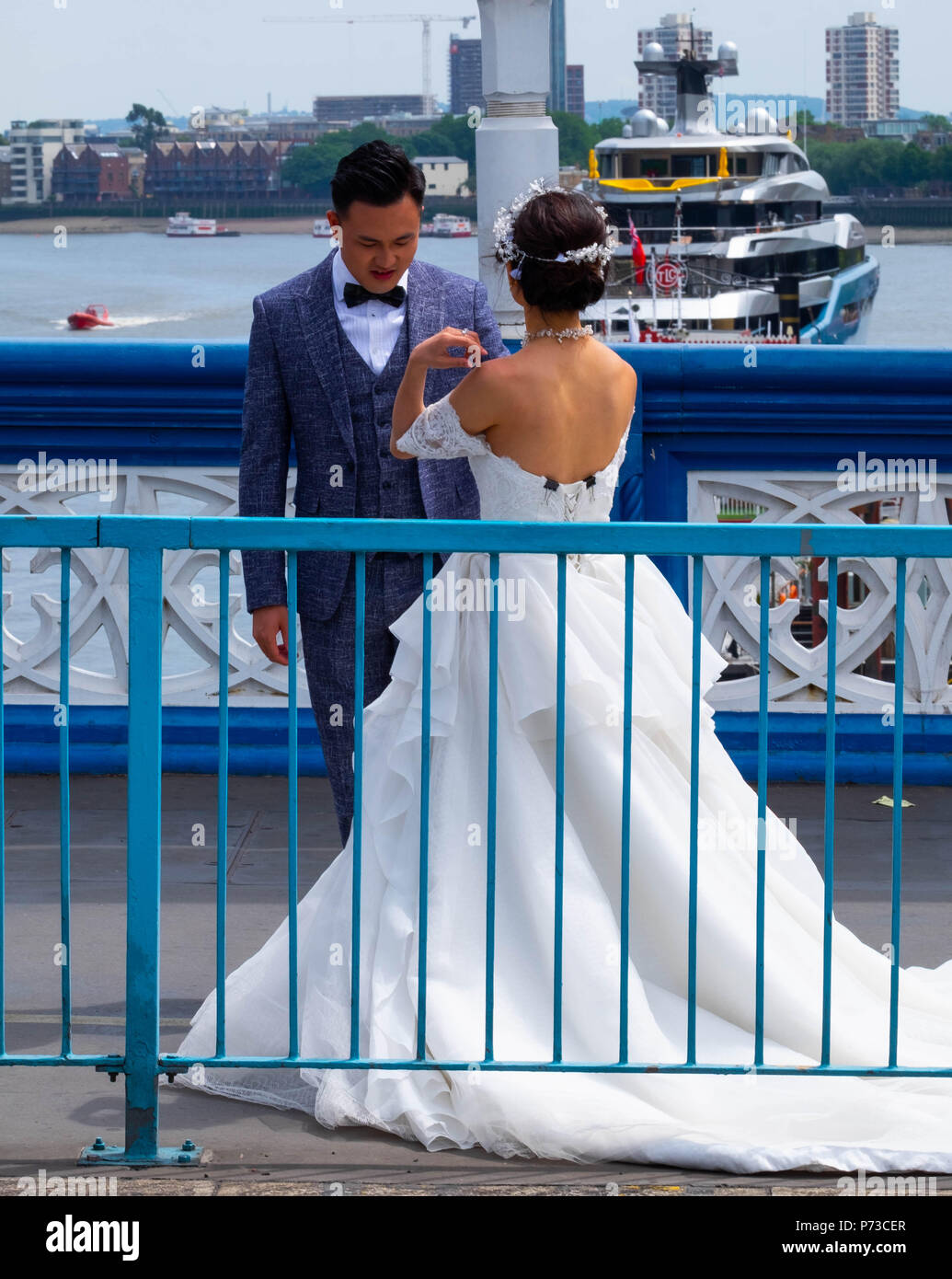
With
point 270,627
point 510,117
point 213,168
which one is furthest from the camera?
point 213,168

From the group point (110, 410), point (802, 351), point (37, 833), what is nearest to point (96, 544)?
point (37, 833)

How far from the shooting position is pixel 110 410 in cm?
546

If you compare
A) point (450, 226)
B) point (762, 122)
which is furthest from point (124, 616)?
point (450, 226)

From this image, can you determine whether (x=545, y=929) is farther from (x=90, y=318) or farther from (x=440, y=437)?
(x=90, y=318)

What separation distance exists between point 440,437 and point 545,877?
2.85 feet

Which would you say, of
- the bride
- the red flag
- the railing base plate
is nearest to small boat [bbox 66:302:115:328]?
the red flag

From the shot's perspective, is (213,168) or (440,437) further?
(213,168)

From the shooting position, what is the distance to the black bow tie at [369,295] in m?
3.63

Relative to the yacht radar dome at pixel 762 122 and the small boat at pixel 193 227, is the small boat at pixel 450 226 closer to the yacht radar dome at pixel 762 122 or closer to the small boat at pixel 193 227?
the small boat at pixel 193 227

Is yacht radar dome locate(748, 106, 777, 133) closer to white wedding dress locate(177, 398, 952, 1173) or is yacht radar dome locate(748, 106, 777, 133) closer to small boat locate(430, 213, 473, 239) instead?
small boat locate(430, 213, 473, 239)

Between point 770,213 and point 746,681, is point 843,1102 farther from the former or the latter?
point 770,213

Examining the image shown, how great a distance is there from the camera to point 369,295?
3.65 meters

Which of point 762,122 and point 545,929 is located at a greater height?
point 762,122

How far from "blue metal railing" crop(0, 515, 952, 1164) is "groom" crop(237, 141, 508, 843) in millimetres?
487
